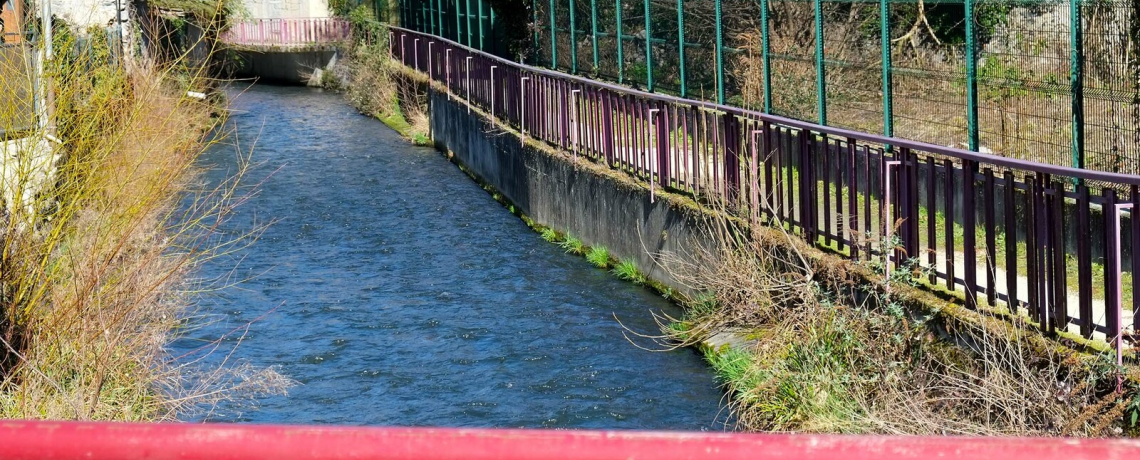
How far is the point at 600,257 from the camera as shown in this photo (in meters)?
14.5

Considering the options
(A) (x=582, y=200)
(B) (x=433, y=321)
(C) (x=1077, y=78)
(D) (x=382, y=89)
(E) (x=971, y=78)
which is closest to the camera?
(C) (x=1077, y=78)

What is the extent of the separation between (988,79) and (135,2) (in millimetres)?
20597

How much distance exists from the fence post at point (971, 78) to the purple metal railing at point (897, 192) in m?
0.31

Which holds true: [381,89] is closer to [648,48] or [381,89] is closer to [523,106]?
[523,106]

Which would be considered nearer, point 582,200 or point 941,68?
point 941,68

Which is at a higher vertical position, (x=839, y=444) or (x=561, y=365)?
(x=839, y=444)

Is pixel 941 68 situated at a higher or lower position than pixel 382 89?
higher

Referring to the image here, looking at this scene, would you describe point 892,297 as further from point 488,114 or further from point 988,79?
point 488,114

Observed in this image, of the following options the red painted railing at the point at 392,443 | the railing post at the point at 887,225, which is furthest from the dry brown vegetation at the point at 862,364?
the red painted railing at the point at 392,443

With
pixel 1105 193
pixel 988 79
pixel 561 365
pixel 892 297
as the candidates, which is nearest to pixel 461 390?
pixel 561 365

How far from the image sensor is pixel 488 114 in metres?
21.2

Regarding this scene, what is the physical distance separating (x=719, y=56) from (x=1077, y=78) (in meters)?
5.58

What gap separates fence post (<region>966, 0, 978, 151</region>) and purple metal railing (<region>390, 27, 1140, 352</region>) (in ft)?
1.03

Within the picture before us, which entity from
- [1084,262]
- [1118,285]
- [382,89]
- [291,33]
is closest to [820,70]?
[1084,262]
